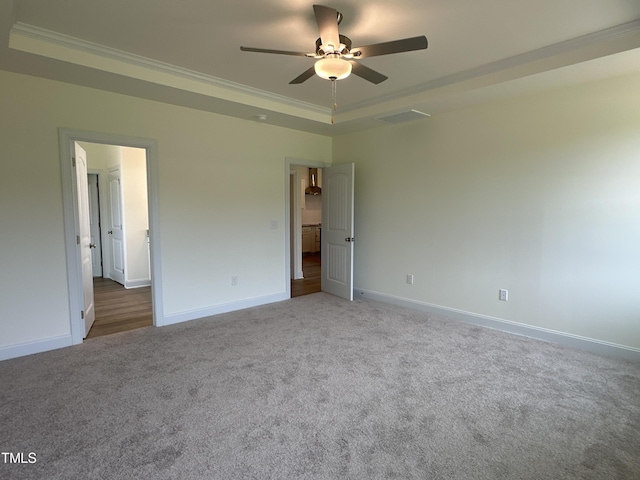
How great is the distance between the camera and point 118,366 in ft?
9.84

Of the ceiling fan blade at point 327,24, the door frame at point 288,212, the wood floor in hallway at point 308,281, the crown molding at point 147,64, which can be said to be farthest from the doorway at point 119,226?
the ceiling fan blade at point 327,24

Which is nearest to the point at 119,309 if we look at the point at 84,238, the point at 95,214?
the point at 84,238

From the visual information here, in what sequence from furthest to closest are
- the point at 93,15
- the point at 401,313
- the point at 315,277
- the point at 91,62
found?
the point at 315,277
the point at 401,313
the point at 91,62
the point at 93,15

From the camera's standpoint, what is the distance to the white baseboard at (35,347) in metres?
3.12

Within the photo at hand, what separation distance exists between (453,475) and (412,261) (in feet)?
10.2

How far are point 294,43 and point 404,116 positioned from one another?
1927 millimetres

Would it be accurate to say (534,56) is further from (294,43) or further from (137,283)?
(137,283)

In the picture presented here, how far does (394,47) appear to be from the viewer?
217 centimetres

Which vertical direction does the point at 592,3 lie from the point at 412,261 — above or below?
above

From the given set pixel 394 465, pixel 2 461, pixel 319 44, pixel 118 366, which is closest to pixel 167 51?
pixel 319 44

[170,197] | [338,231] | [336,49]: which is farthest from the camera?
[338,231]

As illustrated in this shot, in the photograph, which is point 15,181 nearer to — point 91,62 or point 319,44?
point 91,62

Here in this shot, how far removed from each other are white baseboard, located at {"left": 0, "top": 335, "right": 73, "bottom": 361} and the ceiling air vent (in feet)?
14.2

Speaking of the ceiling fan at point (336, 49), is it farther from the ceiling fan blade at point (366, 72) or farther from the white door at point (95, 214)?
the white door at point (95, 214)
